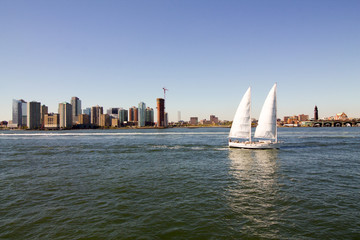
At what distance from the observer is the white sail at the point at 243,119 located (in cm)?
5500

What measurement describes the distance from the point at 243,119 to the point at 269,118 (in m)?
6.03

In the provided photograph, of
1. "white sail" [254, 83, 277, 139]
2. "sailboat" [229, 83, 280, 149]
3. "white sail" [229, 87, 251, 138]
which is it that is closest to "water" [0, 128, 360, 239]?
"sailboat" [229, 83, 280, 149]

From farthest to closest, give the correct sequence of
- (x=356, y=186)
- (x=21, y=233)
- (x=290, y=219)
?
(x=356, y=186) < (x=290, y=219) < (x=21, y=233)

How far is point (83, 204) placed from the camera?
16.8 m

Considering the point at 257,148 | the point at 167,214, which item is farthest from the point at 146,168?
the point at 257,148

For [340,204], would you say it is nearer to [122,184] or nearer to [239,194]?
[239,194]

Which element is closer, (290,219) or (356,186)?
(290,219)

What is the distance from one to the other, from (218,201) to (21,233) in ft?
41.1

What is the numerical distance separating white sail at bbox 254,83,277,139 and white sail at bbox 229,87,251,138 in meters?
2.79

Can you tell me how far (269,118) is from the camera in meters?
54.6

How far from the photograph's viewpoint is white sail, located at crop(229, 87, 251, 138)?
55.0 metres

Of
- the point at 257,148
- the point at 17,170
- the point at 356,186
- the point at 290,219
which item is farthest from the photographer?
the point at 257,148

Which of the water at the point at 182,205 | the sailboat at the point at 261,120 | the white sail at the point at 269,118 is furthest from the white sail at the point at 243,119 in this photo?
the water at the point at 182,205

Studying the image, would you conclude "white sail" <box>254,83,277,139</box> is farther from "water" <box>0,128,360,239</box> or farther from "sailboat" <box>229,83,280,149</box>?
"water" <box>0,128,360,239</box>
